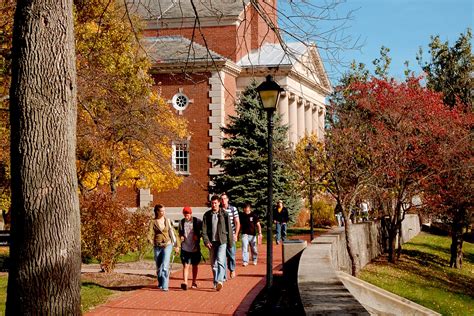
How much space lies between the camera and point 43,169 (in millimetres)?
6094

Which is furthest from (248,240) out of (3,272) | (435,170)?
(435,170)

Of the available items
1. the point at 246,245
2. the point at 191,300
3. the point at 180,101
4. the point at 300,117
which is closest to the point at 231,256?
the point at 191,300

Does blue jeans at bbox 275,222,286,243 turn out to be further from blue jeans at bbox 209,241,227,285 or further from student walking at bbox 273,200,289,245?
blue jeans at bbox 209,241,227,285

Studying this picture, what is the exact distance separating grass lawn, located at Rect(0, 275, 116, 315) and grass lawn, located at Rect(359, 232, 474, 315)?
31.5ft

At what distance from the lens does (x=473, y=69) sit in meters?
48.2

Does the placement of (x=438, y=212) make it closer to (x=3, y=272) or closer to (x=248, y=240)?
(x=248, y=240)

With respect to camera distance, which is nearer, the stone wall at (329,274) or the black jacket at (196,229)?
the stone wall at (329,274)

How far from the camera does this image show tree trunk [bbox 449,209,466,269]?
2988 cm

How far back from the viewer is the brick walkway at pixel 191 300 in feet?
38.4

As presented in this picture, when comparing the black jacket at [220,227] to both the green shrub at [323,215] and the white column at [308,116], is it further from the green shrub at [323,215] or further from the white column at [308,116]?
the white column at [308,116]

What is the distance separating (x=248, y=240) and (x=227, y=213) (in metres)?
4.76

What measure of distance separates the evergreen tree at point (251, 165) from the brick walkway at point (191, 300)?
1876cm

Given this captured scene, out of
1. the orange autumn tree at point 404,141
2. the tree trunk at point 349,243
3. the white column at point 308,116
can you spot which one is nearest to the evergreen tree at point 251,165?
the orange autumn tree at point 404,141

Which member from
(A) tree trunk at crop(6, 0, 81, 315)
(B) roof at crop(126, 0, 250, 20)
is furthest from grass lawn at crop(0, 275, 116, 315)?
(A) tree trunk at crop(6, 0, 81, 315)
